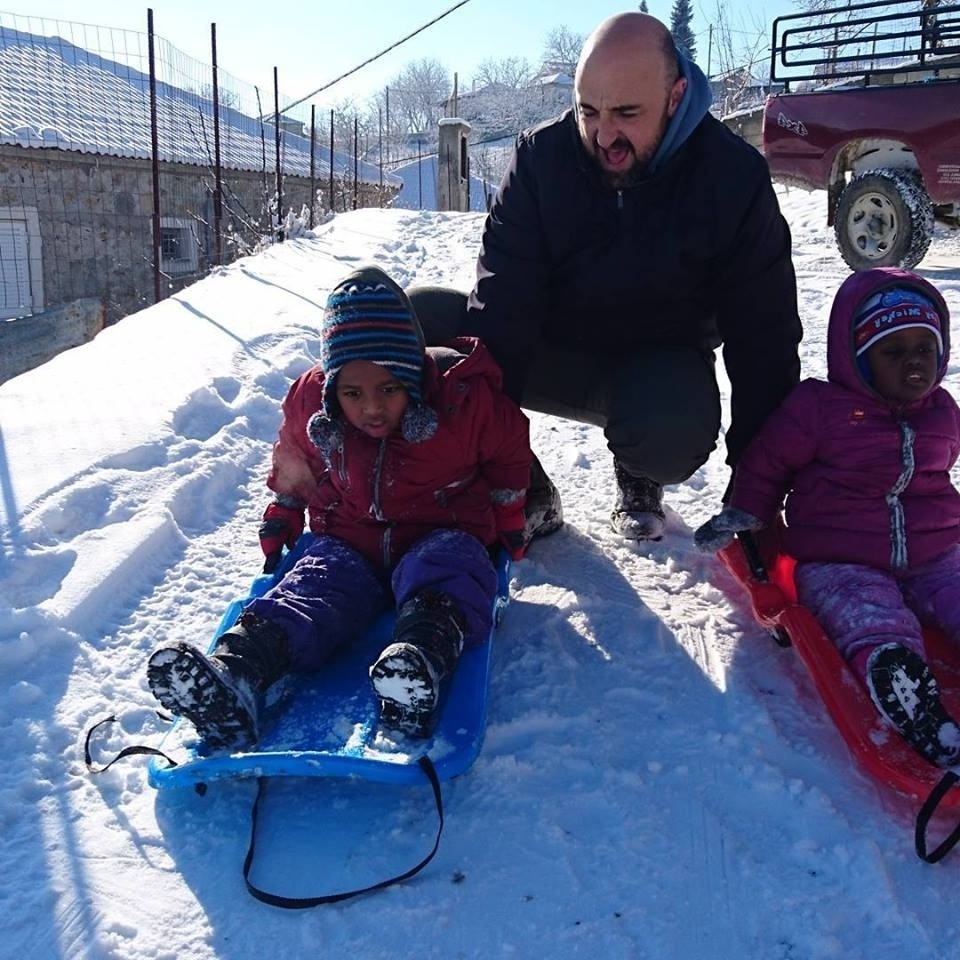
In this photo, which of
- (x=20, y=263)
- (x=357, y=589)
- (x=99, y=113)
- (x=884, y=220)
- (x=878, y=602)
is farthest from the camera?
(x=99, y=113)

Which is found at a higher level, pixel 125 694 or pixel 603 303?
pixel 603 303

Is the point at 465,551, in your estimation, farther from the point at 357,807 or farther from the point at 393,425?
the point at 357,807

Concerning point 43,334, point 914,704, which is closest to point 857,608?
point 914,704

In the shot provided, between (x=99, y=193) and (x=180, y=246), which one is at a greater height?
(x=99, y=193)

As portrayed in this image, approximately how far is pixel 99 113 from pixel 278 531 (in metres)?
12.3

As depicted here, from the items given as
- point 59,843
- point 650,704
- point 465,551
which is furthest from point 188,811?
point 650,704

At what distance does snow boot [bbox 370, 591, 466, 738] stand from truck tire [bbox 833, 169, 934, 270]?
459 centimetres

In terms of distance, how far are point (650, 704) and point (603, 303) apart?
1053 mm

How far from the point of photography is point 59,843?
4.57 ft

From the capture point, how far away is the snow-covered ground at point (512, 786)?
1.26 meters

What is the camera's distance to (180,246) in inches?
471

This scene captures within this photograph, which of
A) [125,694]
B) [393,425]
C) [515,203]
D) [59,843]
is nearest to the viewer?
[59,843]

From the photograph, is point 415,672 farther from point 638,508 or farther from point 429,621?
point 638,508

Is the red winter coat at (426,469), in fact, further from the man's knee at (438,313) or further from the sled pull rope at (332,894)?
the sled pull rope at (332,894)
